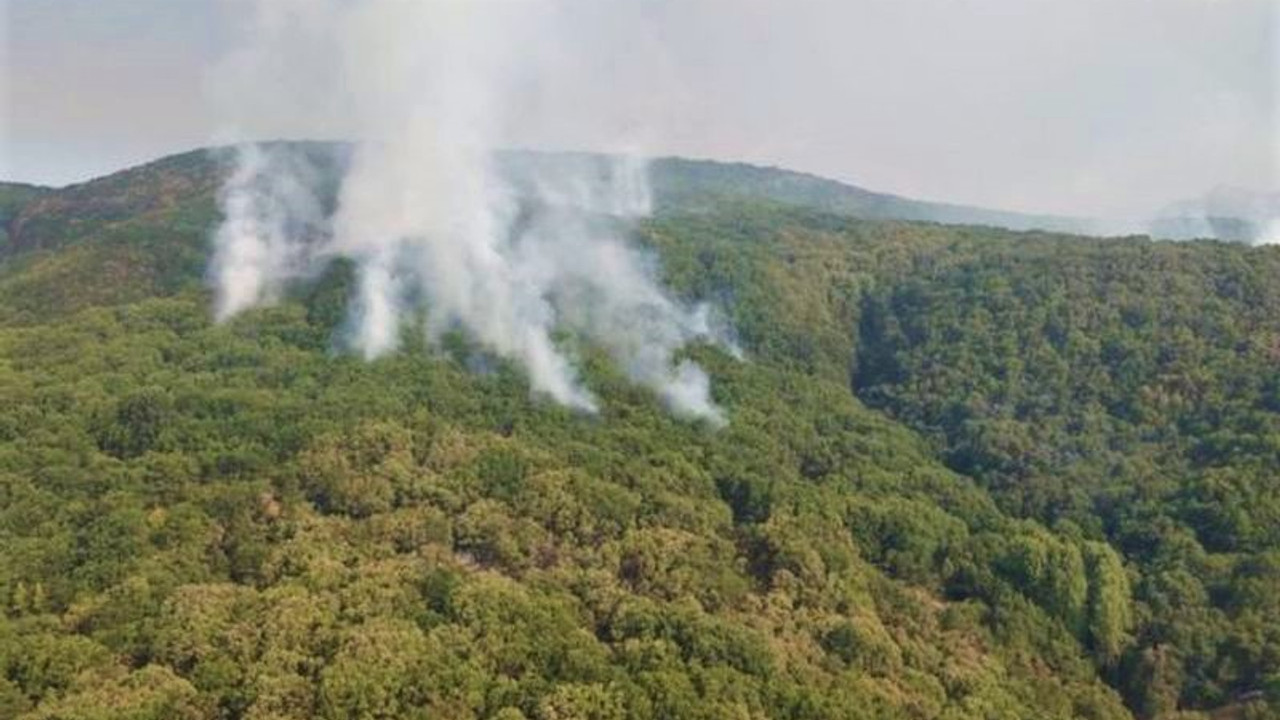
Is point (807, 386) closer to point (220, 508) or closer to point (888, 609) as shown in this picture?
point (888, 609)

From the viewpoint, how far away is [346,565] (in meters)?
65.2

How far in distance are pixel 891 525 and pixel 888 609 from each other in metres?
10.2

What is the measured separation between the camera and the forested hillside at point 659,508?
193ft

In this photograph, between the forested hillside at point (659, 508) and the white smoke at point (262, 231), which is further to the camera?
the white smoke at point (262, 231)

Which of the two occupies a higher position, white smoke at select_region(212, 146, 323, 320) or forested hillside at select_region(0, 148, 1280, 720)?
white smoke at select_region(212, 146, 323, 320)

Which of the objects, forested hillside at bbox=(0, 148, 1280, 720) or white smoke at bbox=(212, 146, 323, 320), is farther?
white smoke at bbox=(212, 146, 323, 320)

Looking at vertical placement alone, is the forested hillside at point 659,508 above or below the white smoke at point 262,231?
below

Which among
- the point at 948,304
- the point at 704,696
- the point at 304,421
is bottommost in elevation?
the point at 704,696

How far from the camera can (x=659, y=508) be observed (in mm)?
77500

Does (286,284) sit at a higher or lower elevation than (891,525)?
higher

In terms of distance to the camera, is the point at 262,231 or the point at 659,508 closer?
A: the point at 659,508

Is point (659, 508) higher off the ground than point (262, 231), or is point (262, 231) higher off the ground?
point (262, 231)

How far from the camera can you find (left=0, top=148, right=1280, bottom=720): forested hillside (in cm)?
5869

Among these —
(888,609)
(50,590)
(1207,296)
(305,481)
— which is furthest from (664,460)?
(1207,296)
